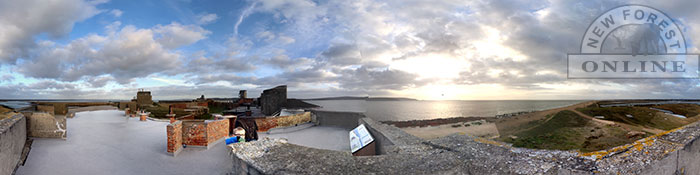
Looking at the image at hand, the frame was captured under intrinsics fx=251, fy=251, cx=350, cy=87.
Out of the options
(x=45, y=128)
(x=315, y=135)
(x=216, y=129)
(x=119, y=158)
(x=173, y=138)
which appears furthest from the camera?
(x=315, y=135)

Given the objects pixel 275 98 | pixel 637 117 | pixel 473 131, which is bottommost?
pixel 473 131

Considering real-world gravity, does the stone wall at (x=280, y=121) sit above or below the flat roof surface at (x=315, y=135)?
above

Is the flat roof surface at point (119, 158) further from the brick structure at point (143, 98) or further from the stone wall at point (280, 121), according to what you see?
the brick structure at point (143, 98)

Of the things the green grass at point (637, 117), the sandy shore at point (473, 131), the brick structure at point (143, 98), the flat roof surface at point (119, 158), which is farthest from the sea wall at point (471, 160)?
the brick structure at point (143, 98)

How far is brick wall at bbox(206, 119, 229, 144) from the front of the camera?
22.3ft

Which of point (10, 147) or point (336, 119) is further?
point (336, 119)

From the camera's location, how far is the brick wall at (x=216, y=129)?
6.80m

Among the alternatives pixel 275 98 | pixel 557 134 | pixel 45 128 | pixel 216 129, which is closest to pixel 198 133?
pixel 216 129

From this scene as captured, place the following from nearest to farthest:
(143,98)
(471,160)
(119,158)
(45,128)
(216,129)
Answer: (471,160)
(119,158)
(216,129)
(45,128)
(143,98)

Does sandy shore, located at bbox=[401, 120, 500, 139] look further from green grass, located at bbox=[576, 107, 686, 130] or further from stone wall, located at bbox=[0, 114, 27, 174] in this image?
stone wall, located at bbox=[0, 114, 27, 174]

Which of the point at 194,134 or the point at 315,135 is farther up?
the point at 194,134

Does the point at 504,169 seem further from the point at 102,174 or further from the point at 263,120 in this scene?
the point at 263,120

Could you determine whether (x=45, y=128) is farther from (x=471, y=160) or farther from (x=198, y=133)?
(x=471, y=160)

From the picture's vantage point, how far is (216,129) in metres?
7.07
